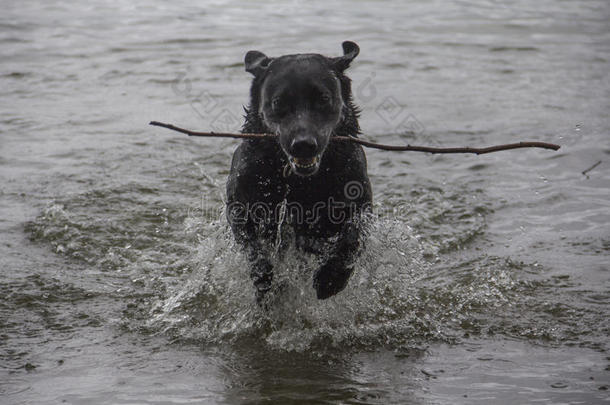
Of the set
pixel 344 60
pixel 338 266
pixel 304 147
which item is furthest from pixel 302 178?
pixel 344 60

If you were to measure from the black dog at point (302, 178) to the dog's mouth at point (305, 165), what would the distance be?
47 mm

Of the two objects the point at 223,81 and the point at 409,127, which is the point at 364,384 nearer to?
the point at 409,127

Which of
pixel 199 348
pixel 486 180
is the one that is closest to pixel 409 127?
pixel 486 180

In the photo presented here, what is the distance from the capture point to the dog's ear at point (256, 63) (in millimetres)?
4672

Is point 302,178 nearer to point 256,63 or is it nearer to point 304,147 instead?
point 304,147

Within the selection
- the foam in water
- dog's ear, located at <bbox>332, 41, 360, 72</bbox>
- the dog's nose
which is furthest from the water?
dog's ear, located at <bbox>332, 41, 360, 72</bbox>

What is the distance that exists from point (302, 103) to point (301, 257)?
1.09 m

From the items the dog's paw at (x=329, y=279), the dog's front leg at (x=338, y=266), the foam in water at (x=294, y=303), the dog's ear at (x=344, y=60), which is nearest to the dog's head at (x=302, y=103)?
the dog's ear at (x=344, y=60)

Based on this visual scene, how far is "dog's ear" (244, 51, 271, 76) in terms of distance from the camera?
4.67 metres

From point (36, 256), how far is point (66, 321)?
1128 mm

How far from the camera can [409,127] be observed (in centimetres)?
880

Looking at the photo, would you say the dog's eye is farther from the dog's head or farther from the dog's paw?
the dog's paw

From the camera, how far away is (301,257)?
4852mm

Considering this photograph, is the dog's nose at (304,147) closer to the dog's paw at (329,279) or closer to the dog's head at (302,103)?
the dog's head at (302,103)
